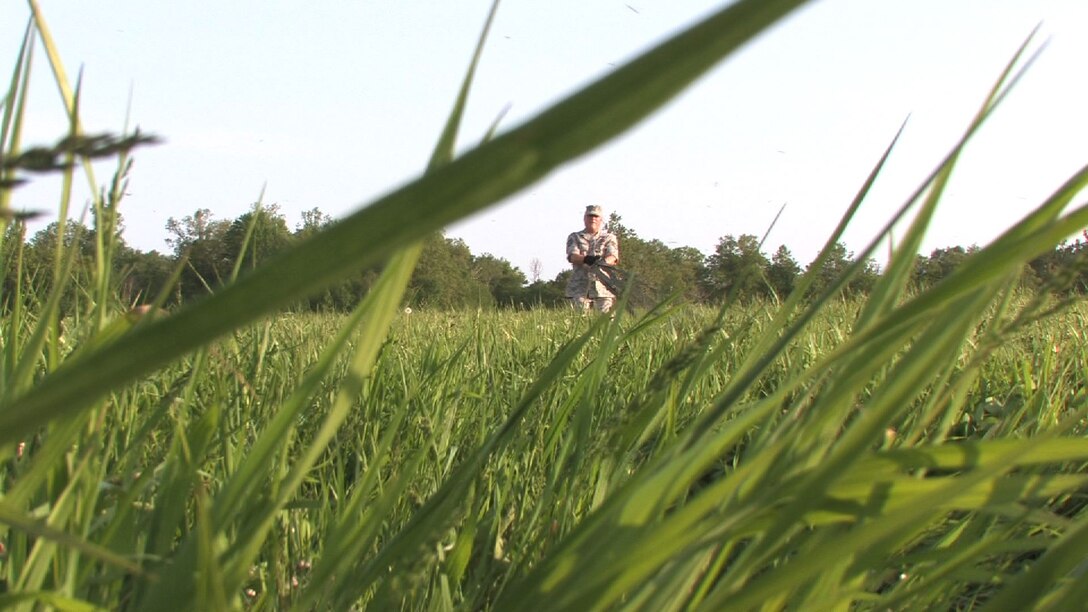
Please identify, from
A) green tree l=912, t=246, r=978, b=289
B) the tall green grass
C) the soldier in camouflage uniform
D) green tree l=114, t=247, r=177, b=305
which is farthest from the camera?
the soldier in camouflage uniform

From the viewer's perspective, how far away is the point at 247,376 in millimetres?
1733

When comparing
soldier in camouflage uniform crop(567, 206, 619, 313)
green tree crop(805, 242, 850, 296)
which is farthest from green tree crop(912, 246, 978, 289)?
soldier in camouflage uniform crop(567, 206, 619, 313)

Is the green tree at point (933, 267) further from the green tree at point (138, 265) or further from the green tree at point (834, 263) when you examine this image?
the green tree at point (138, 265)

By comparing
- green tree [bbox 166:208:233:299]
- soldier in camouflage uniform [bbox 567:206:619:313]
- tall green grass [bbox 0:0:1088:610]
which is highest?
soldier in camouflage uniform [bbox 567:206:619:313]

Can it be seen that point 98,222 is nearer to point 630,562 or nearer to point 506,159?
point 630,562

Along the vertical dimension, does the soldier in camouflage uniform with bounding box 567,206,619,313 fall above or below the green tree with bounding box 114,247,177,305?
above

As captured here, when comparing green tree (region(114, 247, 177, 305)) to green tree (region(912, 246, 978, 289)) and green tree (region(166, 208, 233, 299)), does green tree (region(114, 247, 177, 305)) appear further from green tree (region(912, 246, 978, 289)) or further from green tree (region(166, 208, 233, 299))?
green tree (region(912, 246, 978, 289))

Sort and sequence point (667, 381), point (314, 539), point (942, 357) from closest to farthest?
point (942, 357) → point (667, 381) → point (314, 539)

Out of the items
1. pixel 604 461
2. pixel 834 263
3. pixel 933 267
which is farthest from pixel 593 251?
pixel 604 461

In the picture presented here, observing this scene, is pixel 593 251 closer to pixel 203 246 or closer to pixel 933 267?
pixel 933 267

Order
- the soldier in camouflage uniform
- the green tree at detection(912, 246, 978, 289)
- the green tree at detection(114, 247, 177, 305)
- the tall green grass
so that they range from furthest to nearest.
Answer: the soldier in camouflage uniform
the green tree at detection(912, 246, 978, 289)
the green tree at detection(114, 247, 177, 305)
the tall green grass

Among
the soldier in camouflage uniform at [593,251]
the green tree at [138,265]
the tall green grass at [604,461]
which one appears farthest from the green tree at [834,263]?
the soldier in camouflage uniform at [593,251]

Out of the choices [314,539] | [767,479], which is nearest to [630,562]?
[767,479]

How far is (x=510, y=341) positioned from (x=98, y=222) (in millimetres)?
2540
